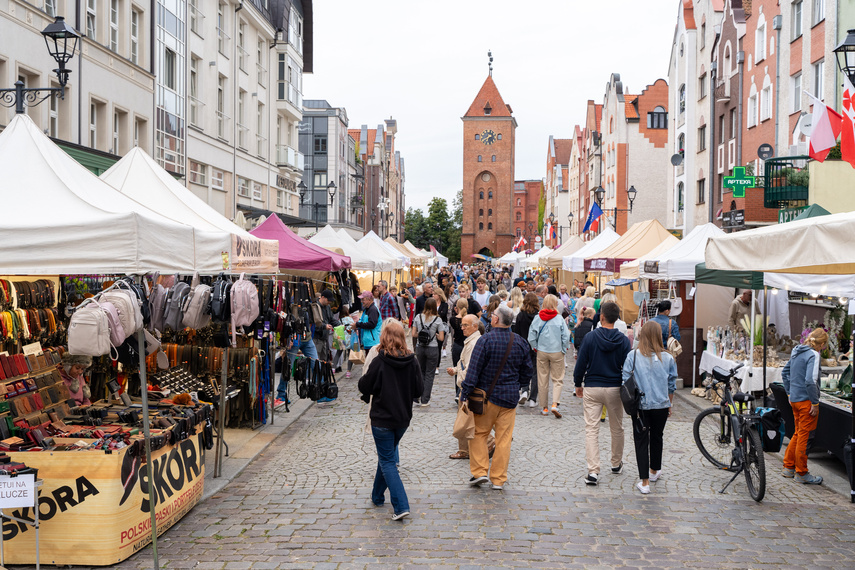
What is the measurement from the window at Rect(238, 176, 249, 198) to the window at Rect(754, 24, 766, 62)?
20.0 meters

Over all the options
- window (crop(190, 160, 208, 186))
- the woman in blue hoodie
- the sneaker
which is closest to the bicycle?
the woman in blue hoodie

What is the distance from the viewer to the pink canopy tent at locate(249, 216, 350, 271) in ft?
43.0

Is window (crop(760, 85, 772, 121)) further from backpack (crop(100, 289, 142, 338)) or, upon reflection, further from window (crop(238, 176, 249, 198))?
backpack (crop(100, 289, 142, 338))

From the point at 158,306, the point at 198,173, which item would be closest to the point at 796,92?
the point at 198,173

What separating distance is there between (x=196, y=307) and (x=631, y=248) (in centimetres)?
1495

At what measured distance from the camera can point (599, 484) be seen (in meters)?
8.19

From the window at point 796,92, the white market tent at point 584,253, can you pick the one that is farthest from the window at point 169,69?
the window at point 796,92

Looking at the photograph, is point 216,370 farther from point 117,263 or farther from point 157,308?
point 117,263

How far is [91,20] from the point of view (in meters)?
19.0

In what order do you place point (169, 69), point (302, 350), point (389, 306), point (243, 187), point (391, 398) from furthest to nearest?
1. point (243, 187)
2. point (169, 69)
3. point (389, 306)
4. point (302, 350)
5. point (391, 398)

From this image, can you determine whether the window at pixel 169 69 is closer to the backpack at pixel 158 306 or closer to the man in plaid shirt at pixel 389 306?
the man in plaid shirt at pixel 389 306

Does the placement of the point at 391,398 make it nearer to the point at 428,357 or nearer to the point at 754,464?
the point at 754,464

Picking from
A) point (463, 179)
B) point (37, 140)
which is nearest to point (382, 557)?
point (37, 140)

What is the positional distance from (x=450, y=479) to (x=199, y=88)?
23.0 metres
